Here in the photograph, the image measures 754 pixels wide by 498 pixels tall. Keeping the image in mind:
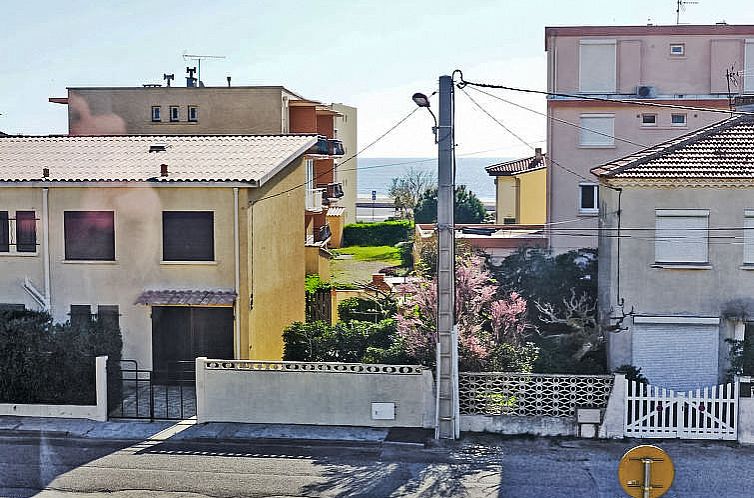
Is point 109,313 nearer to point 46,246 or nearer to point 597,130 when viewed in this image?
point 46,246

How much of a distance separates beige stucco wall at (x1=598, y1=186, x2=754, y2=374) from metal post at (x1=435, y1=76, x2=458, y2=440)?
14.6 ft

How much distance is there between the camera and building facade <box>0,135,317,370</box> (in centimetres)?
2212

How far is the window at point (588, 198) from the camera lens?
3493cm

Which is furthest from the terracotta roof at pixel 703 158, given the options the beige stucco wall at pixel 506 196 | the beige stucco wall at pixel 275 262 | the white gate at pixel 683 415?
the beige stucco wall at pixel 506 196

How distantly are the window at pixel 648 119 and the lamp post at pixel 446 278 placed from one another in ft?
63.2

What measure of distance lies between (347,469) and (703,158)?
10.0m

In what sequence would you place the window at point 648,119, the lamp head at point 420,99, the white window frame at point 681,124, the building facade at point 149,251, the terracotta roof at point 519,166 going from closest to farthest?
1. the lamp head at point 420,99
2. the building facade at point 149,251
3. the window at point 648,119
4. the white window frame at point 681,124
5. the terracotta roof at point 519,166

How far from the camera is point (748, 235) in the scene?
20.4 meters

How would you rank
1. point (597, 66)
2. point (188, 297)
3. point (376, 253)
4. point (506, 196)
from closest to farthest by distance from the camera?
1. point (188, 297)
2. point (597, 66)
3. point (506, 196)
4. point (376, 253)

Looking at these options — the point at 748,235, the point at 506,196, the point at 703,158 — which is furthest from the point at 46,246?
the point at 506,196

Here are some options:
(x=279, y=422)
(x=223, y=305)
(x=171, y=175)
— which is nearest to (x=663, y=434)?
(x=279, y=422)

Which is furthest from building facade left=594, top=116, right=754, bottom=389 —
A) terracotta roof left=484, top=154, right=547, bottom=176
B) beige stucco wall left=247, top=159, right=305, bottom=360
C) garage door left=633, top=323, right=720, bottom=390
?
terracotta roof left=484, top=154, right=547, bottom=176

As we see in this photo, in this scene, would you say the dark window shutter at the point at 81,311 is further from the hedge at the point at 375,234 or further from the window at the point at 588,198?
the hedge at the point at 375,234

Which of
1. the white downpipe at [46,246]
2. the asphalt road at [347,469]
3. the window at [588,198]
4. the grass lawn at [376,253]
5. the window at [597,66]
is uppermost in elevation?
the window at [597,66]
